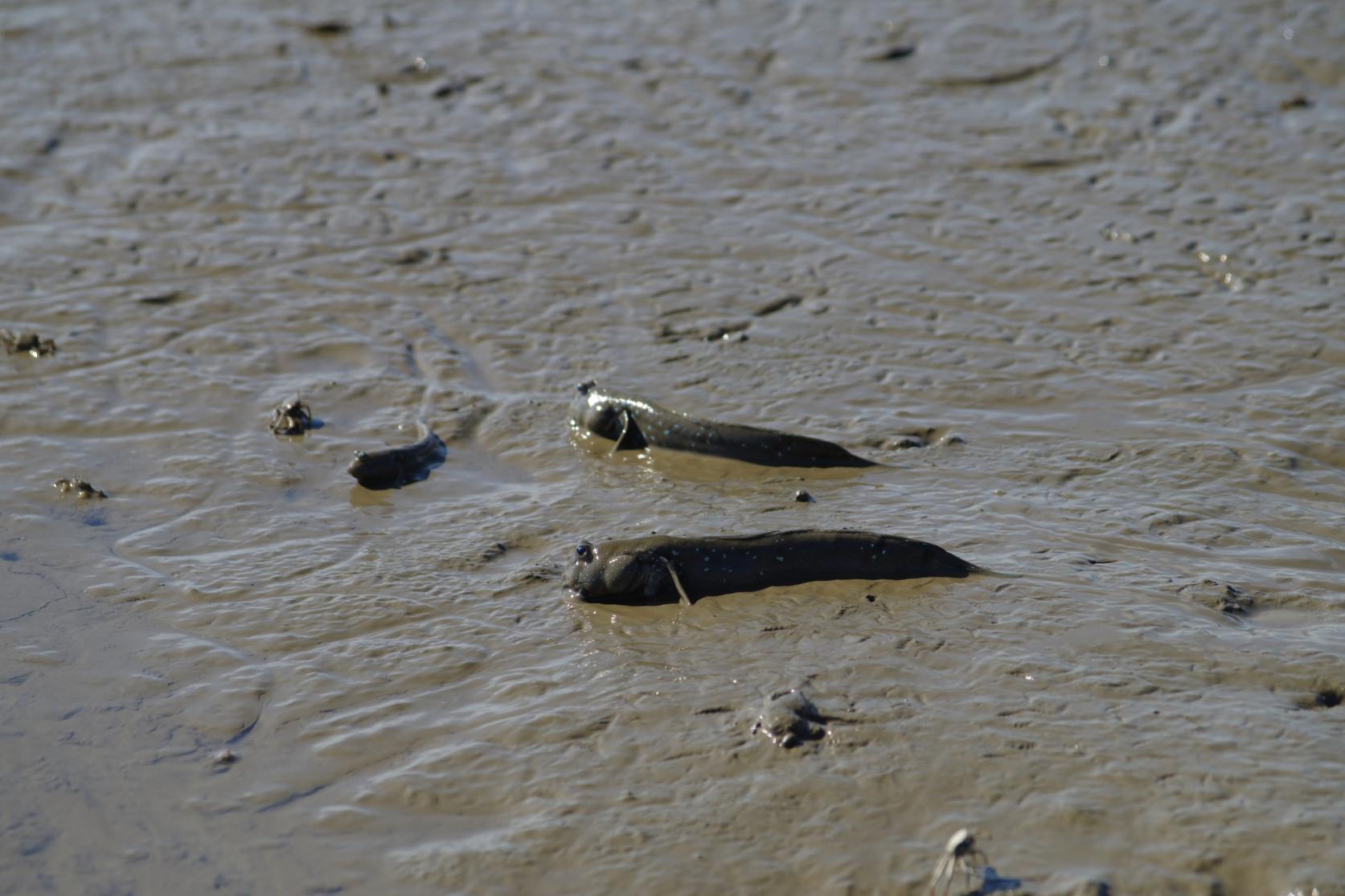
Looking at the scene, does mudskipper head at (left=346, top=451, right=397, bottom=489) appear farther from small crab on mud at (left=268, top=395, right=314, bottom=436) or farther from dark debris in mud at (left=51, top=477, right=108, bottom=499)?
dark debris in mud at (left=51, top=477, right=108, bottom=499)

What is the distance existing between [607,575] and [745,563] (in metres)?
0.47

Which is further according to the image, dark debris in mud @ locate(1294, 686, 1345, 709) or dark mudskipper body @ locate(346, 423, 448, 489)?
dark mudskipper body @ locate(346, 423, 448, 489)

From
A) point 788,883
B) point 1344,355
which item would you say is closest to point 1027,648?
point 788,883

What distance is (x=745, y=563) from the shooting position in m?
4.52

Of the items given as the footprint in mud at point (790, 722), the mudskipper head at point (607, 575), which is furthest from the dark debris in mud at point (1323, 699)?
the mudskipper head at point (607, 575)

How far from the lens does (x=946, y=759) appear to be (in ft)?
11.8

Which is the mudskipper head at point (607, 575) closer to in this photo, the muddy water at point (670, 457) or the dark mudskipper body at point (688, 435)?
the muddy water at point (670, 457)

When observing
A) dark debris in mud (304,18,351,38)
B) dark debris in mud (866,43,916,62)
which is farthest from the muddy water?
dark debris in mud (304,18,351,38)

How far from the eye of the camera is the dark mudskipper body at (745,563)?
448 cm

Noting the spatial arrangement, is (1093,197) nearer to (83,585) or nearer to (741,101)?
(741,101)

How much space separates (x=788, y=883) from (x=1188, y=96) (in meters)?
7.01

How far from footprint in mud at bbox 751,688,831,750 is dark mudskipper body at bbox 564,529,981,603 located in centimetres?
74

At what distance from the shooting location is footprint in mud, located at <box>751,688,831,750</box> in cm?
373

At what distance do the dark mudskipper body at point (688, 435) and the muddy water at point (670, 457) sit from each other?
102 millimetres
